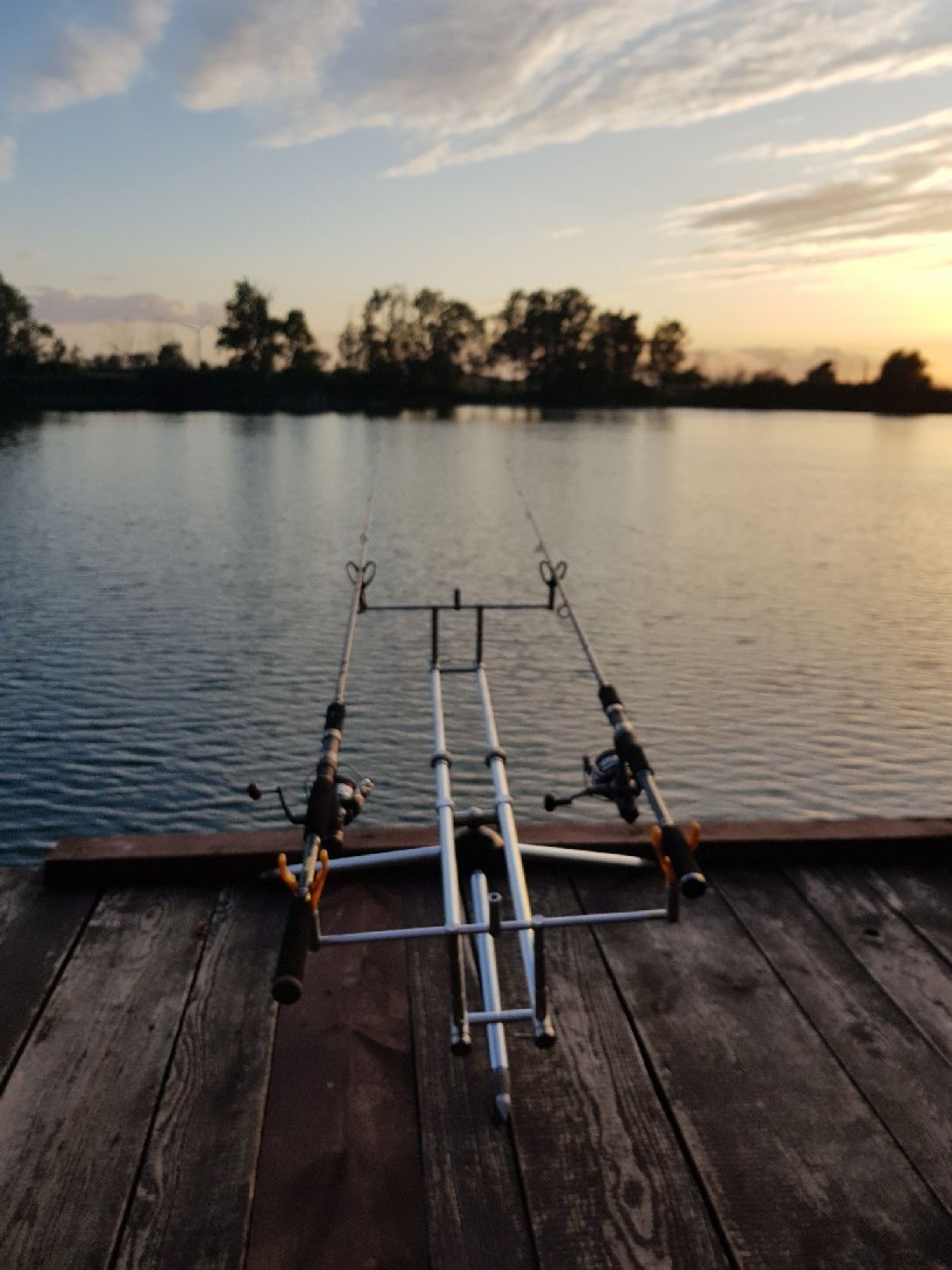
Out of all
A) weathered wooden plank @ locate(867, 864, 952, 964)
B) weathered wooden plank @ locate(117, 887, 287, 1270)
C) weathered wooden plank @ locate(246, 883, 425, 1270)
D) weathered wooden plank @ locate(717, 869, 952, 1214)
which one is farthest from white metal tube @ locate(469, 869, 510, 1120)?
weathered wooden plank @ locate(867, 864, 952, 964)

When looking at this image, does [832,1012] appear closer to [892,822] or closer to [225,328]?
[892,822]

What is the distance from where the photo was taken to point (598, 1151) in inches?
120

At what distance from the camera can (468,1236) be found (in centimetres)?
275

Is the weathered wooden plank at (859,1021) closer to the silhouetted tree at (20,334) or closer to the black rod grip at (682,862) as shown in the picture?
the black rod grip at (682,862)

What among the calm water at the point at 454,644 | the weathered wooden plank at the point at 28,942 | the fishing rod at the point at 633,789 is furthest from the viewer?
the calm water at the point at 454,644

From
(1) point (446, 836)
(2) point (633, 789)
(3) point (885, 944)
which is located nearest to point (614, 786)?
(2) point (633, 789)

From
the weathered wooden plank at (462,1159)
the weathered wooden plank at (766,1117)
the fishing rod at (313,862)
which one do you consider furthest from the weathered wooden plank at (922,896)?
the fishing rod at (313,862)

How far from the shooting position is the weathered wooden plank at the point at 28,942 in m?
3.56

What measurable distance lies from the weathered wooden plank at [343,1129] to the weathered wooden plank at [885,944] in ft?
5.78

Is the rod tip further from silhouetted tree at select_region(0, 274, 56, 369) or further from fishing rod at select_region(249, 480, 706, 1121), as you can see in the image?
silhouetted tree at select_region(0, 274, 56, 369)

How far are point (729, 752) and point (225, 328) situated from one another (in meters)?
167

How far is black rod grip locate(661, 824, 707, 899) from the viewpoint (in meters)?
2.83

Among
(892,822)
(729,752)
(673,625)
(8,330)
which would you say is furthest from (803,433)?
(8,330)

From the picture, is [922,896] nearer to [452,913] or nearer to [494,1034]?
[494,1034]
